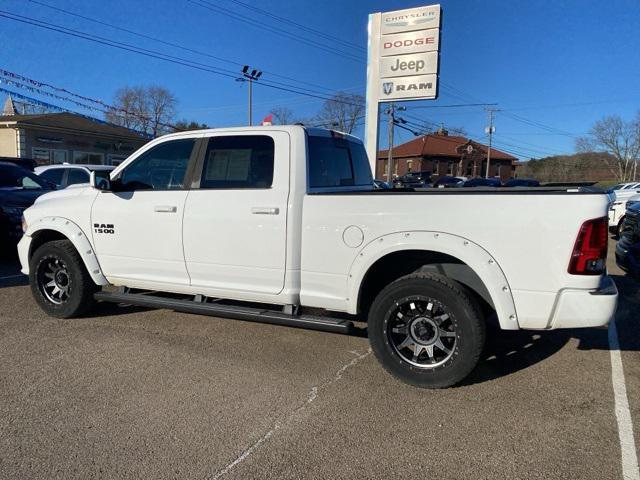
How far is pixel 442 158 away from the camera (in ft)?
214

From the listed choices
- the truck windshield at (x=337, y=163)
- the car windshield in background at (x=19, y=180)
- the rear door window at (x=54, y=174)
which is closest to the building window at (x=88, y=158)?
the rear door window at (x=54, y=174)

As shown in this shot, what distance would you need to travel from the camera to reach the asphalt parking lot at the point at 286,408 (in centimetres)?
274

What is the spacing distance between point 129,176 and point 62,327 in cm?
175

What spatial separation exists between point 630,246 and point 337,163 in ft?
12.2

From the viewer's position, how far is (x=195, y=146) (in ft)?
15.2

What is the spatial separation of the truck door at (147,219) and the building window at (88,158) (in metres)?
28.5

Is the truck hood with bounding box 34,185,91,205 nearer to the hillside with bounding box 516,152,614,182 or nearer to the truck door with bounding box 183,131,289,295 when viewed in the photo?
the truck door with bounding box 183,131,289,295

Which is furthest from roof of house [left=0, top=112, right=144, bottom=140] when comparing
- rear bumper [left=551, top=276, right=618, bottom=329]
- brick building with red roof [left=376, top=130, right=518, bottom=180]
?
brick building with red roof [left=376, top=130, right=518, bottom=180]

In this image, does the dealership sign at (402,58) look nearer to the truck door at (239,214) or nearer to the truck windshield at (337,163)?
the truck windshield at (337,163)

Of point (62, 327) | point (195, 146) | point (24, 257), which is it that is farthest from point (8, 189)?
point (195, 146)

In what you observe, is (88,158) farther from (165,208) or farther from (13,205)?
(165,208)

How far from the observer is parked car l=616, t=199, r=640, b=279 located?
5.41m

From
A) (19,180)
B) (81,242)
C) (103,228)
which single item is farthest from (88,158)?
(103,228)

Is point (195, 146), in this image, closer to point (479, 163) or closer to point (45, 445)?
point (45, 445)
